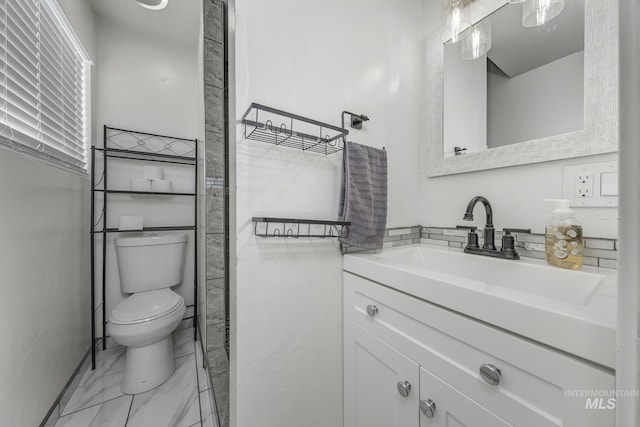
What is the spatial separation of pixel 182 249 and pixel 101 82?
4.58 feet

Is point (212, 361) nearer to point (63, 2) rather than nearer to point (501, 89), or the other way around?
point (501, 89)

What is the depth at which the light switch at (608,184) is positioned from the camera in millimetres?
712

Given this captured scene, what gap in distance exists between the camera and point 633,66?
26 centimetres

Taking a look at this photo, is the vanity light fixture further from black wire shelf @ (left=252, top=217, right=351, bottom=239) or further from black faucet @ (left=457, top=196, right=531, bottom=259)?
black faucet @ (left=457, top=196, right=531, bottom=259)

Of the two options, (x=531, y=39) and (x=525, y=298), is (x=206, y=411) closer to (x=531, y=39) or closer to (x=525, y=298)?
(x=525, y=298)

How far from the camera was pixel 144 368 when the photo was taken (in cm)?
140

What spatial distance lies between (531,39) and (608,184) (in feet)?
2.08

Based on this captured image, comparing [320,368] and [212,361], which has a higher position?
[320,368]

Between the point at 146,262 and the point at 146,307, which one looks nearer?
the point at 146,307

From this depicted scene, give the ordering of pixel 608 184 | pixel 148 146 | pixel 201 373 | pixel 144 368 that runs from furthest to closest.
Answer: pixel 148 146 → pixel 201 373 → pixel 144 368 → pixel 608 184

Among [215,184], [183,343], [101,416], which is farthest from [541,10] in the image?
[183,343]

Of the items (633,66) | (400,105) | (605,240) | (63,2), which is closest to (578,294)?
(605,240)

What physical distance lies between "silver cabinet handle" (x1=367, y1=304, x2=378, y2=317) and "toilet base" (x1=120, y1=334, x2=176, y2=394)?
1.41 meters

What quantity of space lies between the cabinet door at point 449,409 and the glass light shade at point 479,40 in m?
1.27
